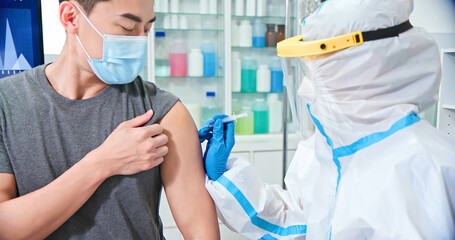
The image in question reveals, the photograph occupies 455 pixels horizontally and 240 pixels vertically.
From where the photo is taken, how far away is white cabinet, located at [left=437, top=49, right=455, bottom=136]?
2.09 meters

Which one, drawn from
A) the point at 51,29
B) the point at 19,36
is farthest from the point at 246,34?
the point at 19,36

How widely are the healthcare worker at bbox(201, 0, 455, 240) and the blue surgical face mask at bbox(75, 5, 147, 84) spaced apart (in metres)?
0.44

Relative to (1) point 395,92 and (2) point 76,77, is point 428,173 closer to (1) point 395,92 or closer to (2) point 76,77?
(1) point 395,92

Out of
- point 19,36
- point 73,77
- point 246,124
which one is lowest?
point 246,124

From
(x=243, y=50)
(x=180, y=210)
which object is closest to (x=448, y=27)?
(x=243, y=50)

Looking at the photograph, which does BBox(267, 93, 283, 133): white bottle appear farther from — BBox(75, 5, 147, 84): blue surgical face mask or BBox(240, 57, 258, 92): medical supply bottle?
BBox(75, 5, 147, 84): blue surgical face mask

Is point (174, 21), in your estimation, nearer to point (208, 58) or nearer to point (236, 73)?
point (208, 58)

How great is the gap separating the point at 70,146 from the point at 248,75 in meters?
2.18

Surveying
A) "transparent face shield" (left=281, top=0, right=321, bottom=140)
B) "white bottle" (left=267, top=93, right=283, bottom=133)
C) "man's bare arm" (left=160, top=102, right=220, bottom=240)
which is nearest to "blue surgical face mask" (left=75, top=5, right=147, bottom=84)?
"man's bare arm" (left=160, top=102, right=220, bottom=240)

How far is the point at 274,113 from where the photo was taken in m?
3.06

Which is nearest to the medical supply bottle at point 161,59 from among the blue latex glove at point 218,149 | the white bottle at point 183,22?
the white bottle at point 183,22

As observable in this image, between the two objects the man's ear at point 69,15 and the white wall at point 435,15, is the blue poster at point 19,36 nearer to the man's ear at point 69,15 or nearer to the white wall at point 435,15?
the man's ear at point 69,15

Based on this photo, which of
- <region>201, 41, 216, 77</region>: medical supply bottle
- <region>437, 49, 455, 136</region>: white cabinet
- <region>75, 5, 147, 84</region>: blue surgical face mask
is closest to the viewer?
<region>75, 5, 147, 84</region>: blue surgical face mask

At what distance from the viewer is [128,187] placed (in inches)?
40.2
